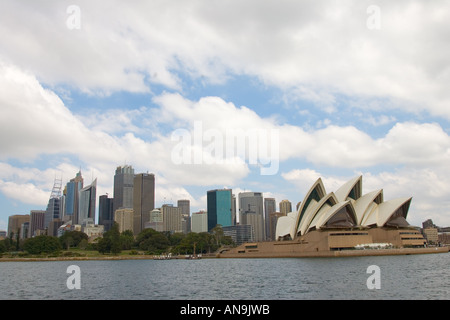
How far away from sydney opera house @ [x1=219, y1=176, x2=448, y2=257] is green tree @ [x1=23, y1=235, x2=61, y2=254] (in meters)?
85.0

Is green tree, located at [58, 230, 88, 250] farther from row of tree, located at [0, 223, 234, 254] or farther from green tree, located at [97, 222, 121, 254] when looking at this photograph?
green tree, located at [97, 222, 121, 254]

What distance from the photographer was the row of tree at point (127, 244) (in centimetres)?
14225

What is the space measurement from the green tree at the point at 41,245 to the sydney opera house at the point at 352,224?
279 feet

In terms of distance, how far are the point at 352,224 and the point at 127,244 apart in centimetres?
9114

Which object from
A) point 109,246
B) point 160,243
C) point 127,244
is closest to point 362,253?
point 160,243

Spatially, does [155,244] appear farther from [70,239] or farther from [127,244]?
[70,239]

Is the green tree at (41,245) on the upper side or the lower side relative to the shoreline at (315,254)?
upper

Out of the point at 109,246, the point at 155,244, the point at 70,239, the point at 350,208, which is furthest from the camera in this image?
the point at 70,239

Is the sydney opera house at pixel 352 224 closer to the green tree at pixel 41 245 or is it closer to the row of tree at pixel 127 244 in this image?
the row of tree at pixel 127 244

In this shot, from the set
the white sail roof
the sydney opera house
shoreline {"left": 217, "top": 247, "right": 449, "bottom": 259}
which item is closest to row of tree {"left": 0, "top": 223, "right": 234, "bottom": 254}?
shoreline {"left": 217, "top": 247, "right": 449, "bottom": 259}

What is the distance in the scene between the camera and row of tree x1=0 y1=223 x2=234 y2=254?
5600 inches

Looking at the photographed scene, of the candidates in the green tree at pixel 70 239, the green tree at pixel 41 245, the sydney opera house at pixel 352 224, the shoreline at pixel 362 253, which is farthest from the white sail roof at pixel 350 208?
the green tree at pixel 70 239

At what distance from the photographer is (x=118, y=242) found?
146 meters

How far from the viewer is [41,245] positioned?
140500 millimetres
